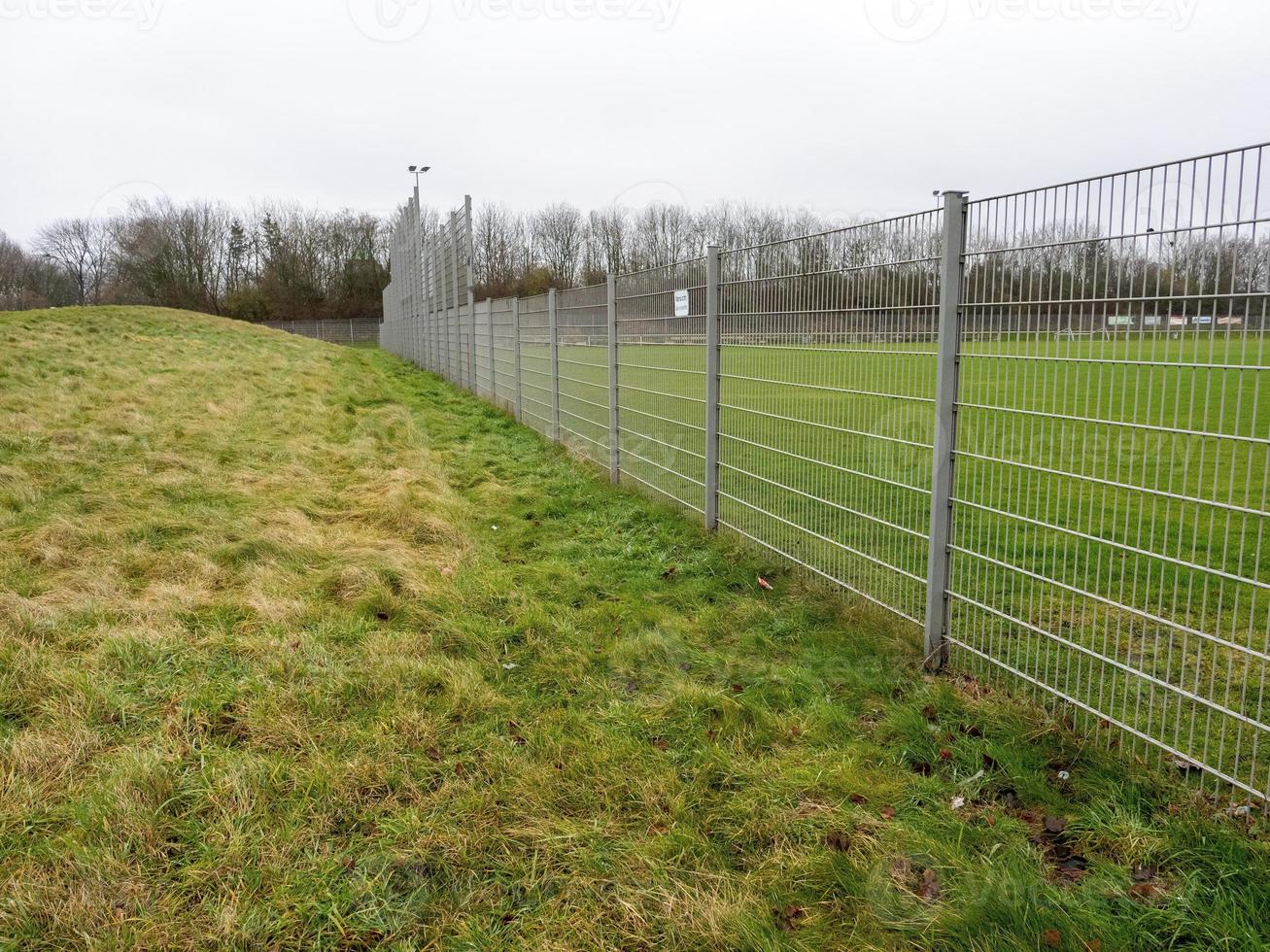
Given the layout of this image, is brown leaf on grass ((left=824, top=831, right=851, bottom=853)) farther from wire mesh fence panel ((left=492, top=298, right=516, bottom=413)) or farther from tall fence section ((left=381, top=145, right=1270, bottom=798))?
wire mesh fence panel ((left=492, top=298, right=516, bottom=413))

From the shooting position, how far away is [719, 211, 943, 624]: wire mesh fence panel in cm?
379

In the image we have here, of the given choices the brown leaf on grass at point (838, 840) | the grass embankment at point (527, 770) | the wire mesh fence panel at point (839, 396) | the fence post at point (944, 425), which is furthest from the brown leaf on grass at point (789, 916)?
the wire mesh fence panel at point (839, 396)

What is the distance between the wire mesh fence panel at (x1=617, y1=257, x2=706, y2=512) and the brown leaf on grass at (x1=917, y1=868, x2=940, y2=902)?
157 inches

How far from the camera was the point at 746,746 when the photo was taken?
3.10 meters

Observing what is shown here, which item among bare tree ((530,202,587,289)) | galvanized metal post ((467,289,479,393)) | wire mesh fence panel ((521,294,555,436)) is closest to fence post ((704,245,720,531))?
wire mesh fence panel ((521,294,555,436))

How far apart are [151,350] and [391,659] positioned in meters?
21.5

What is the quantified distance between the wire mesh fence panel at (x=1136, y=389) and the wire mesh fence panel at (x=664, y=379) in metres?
2.69

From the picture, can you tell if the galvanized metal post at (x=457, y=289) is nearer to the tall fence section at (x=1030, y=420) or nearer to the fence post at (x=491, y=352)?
the fence post at (x=491, y=352)

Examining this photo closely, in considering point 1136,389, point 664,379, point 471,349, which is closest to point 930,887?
point 1136,389

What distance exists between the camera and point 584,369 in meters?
9.01

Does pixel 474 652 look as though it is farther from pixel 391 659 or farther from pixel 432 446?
pixel 432 446

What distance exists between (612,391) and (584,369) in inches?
42.7

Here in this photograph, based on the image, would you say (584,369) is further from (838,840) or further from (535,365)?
(838,840)

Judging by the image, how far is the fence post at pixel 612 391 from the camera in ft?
25.8
